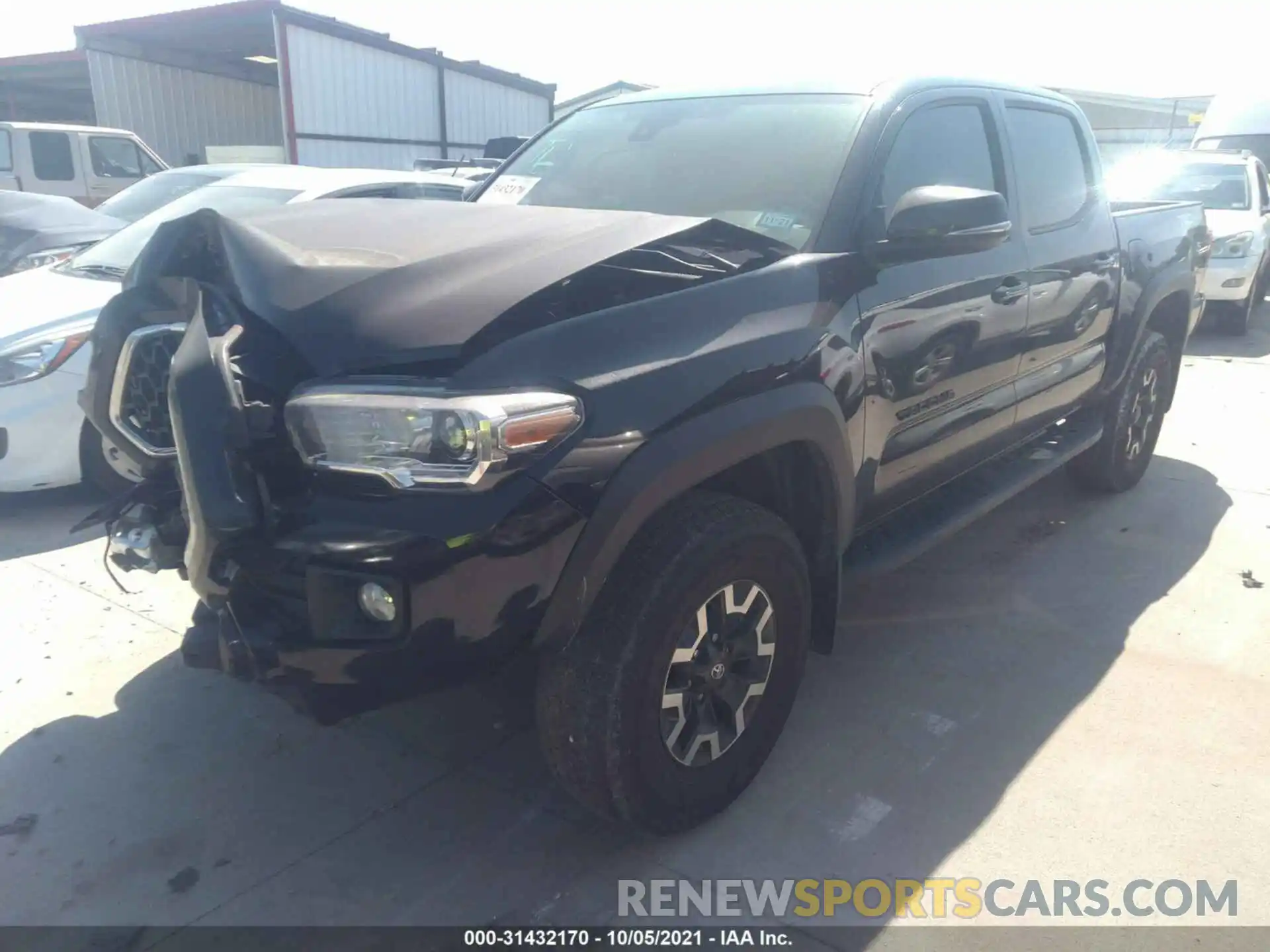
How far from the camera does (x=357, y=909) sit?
7.74 feet

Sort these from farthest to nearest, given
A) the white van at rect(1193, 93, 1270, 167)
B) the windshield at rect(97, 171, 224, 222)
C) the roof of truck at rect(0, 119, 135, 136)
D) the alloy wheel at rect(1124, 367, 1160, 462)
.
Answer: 1. the white van at rect(1193, 93, 1270, 167)
2. the roof of truck at rect(0, 119, 135, 136)
3. the windshield at rect(97, 171, 224, 222)
4. the alloy wheel at rect(1124, 367, 1160, 462)

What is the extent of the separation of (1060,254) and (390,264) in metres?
2.72

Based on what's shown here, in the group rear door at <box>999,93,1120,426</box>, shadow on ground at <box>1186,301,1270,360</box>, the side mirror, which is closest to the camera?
the side mirror

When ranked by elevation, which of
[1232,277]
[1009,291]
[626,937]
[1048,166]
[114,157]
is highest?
[1048,166]

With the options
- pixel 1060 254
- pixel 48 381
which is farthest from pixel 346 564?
pixel 48 381

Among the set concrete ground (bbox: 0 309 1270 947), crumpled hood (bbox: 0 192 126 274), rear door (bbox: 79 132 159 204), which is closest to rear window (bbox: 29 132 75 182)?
rear door (bbox: 79 132 159 204)

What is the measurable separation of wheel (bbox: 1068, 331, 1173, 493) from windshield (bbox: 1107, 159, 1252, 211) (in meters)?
6.45

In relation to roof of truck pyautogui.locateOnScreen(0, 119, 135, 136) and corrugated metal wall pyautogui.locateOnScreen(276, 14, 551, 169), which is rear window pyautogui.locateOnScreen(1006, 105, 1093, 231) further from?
corrugated metal wall pyautogui.locateOnScreen(276, 14, 551, 169)

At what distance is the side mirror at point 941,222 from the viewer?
2758mm

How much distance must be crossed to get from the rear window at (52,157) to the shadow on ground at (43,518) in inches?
344

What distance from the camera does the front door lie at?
2.92m

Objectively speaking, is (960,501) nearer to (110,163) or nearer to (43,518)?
(43,518)

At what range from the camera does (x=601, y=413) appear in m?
2.09

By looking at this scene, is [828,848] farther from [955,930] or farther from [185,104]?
[185,104]
